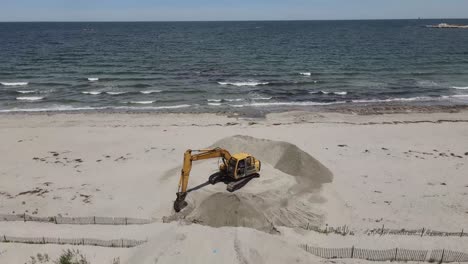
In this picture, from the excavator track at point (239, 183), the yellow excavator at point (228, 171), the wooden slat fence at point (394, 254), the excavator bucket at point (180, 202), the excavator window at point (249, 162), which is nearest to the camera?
the wooden slat fence at point (394, 254)

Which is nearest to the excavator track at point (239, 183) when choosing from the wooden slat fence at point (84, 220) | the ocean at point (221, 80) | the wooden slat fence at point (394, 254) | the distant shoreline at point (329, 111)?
the wooden slat fence at point (84, 220)

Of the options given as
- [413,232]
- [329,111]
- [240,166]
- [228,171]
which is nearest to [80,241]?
[228,171]

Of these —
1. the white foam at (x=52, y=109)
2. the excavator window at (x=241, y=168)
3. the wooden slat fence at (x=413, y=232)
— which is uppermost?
the excavator window at (x=241, y=168)

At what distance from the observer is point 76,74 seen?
54.5 metres

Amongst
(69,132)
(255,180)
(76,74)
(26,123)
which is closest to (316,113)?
(255,180)

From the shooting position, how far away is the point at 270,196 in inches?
821

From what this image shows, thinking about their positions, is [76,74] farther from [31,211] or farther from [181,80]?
[31,211]

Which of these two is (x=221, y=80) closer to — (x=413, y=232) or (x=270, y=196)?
(x=270, y=196)

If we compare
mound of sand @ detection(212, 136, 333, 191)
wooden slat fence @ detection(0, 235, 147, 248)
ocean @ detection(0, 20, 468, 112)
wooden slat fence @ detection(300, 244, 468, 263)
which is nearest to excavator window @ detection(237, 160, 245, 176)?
mound of sand @ detection(212, 136, 333, 191)

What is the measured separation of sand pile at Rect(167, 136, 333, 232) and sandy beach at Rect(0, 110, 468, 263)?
0.22 ft

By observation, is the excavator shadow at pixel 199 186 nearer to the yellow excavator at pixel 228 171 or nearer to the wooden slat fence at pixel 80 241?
the yellow excavator at pixel 228 171

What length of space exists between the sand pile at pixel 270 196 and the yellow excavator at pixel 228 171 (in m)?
0.42

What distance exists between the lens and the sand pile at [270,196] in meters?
18.7

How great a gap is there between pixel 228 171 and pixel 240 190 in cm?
124
